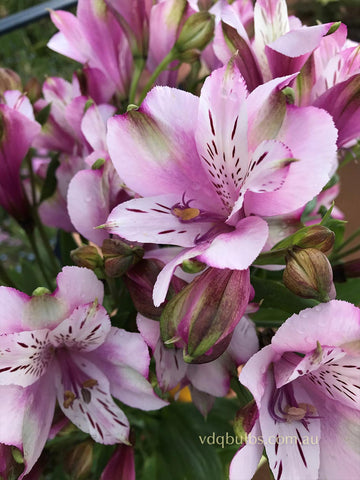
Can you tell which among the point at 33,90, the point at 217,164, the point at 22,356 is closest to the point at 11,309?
the point at 22,356

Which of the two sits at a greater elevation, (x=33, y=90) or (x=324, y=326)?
(x=33, y=90)

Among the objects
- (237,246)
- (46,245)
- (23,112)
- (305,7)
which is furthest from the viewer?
(305,7)

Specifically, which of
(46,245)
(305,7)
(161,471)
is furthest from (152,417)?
(305,7)

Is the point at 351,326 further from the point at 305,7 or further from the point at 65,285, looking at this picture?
the point at 305,7

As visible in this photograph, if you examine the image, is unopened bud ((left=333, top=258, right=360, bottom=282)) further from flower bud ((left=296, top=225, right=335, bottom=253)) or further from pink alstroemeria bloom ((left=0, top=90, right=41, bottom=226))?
pink alstroemeria bloom ((left=0, top=90, right=41, bottom=226))

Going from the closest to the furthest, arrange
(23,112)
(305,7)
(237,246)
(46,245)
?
(237,246), (23,112), (46,245), (305,7)

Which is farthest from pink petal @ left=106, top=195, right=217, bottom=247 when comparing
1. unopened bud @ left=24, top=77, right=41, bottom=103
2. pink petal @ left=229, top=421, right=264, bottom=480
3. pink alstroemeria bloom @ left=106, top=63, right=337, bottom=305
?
unopened bud @ left=24, top=77, right=41, bottom=103

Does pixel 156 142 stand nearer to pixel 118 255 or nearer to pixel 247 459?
pixel 118 255
